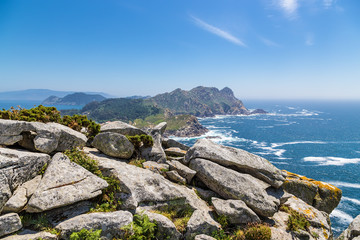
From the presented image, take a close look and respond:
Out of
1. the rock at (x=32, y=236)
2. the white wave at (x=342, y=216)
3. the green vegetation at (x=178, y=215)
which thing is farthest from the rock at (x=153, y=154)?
the white wave at (x=342, y=216)

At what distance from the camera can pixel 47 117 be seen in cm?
1477

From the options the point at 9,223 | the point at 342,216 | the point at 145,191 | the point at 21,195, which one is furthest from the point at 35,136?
the point at 342,216

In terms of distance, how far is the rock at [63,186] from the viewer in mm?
8488

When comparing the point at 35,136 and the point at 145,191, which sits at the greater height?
the point at 35,136

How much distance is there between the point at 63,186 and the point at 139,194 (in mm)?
4430

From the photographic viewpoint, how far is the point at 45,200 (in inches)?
336

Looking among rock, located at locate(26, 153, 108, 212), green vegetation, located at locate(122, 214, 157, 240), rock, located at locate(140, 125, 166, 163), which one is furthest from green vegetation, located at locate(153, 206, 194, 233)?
rock, located at locate(140, 125, 166, 163)

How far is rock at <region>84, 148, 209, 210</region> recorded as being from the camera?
11.1 metres

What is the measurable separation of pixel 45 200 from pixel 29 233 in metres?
1.43

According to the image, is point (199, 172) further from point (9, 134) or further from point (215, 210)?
point (9, 134)

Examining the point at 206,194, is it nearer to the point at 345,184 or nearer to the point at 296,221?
the point at 296,221

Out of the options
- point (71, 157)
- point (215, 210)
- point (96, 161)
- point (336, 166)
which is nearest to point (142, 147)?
point (96, 161)

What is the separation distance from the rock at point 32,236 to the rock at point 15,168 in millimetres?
1493

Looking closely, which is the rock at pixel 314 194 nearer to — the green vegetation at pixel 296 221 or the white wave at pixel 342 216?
the green vegetation at pixel 296 221
